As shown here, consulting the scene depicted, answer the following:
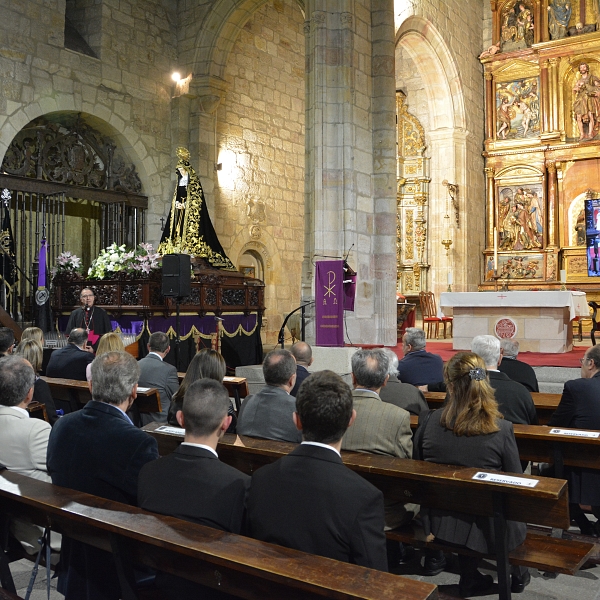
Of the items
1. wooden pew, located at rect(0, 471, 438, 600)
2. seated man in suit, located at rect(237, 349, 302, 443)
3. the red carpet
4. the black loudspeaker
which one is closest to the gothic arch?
the red carpet

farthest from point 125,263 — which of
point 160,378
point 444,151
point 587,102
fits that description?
point 587,102

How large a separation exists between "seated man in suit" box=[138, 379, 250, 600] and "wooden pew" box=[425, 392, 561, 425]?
273 cm

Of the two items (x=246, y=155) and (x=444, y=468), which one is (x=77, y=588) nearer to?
(x=444, y=468)

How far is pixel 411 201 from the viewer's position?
58.0ft

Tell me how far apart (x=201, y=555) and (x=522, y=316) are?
8434 mm

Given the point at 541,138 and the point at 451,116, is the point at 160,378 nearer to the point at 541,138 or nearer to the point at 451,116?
the point at 451,116

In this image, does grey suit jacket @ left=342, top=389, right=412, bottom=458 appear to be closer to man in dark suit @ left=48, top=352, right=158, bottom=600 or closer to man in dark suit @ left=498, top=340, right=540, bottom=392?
man in dark suit @ left=48, top=352, right=158, bottom=600

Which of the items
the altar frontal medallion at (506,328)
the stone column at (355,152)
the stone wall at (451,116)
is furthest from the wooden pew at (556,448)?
the stone wall at (451,116)

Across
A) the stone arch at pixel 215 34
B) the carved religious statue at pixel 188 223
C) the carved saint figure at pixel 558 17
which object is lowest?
the carved religious statue at pixel 188 223

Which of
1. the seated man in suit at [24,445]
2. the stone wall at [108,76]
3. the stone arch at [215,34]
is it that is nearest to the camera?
the seated man in suit at [24,445]

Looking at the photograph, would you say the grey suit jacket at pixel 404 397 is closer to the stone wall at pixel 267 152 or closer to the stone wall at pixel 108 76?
the stone wall at pixel 108 76

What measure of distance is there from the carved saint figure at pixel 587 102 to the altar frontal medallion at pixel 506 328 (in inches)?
350

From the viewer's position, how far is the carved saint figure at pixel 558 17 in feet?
55.0

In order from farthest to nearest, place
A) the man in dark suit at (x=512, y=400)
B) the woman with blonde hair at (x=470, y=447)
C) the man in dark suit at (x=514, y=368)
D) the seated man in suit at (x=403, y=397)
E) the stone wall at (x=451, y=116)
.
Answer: the stone wall at (x=451, y=116) → the man in dark suit at (x=514, y=368) → the seated man in suit at (x=403, y=397) → the man in dark suit at (x=512, y=400) → the woman with blonde hair at (x=470, y=447)
